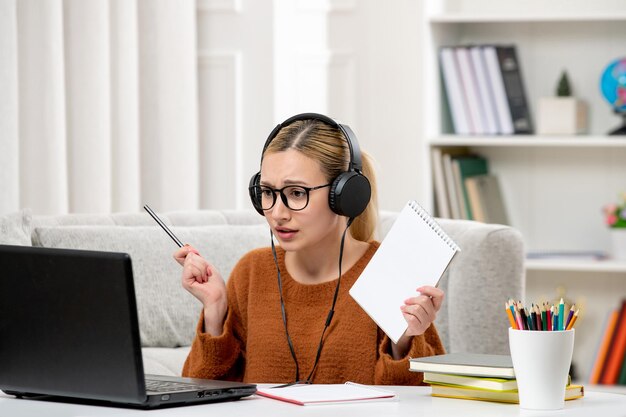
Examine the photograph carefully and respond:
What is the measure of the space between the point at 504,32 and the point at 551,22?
0.15 metres

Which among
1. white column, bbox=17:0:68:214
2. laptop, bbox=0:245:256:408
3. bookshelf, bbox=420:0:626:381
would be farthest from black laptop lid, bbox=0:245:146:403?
bookshelf, bbox=420:0:626:381

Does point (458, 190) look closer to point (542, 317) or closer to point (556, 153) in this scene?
point (556, 153)

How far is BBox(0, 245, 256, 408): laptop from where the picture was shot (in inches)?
44.1

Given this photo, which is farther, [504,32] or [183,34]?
[504,32]

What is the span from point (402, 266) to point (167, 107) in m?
1.98

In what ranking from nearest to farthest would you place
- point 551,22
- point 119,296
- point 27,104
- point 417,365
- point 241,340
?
point 119,296 → point 417,365 → point 241,340 → point 27,104 → point 551,22

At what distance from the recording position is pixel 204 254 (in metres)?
2.20

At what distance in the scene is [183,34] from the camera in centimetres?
322

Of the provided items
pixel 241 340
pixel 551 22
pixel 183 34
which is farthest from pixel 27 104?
pixel 551 22

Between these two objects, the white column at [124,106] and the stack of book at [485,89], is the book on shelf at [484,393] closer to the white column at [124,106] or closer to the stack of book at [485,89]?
the white column at [124,106]

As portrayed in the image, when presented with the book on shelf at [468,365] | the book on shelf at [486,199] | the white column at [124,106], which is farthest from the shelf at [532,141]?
the book on shelf at [468,365]

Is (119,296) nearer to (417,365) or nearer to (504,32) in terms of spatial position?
(417,365)

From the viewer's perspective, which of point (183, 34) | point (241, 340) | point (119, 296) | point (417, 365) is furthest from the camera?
point (183, 34)

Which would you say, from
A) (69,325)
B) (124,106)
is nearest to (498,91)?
(124,106)
